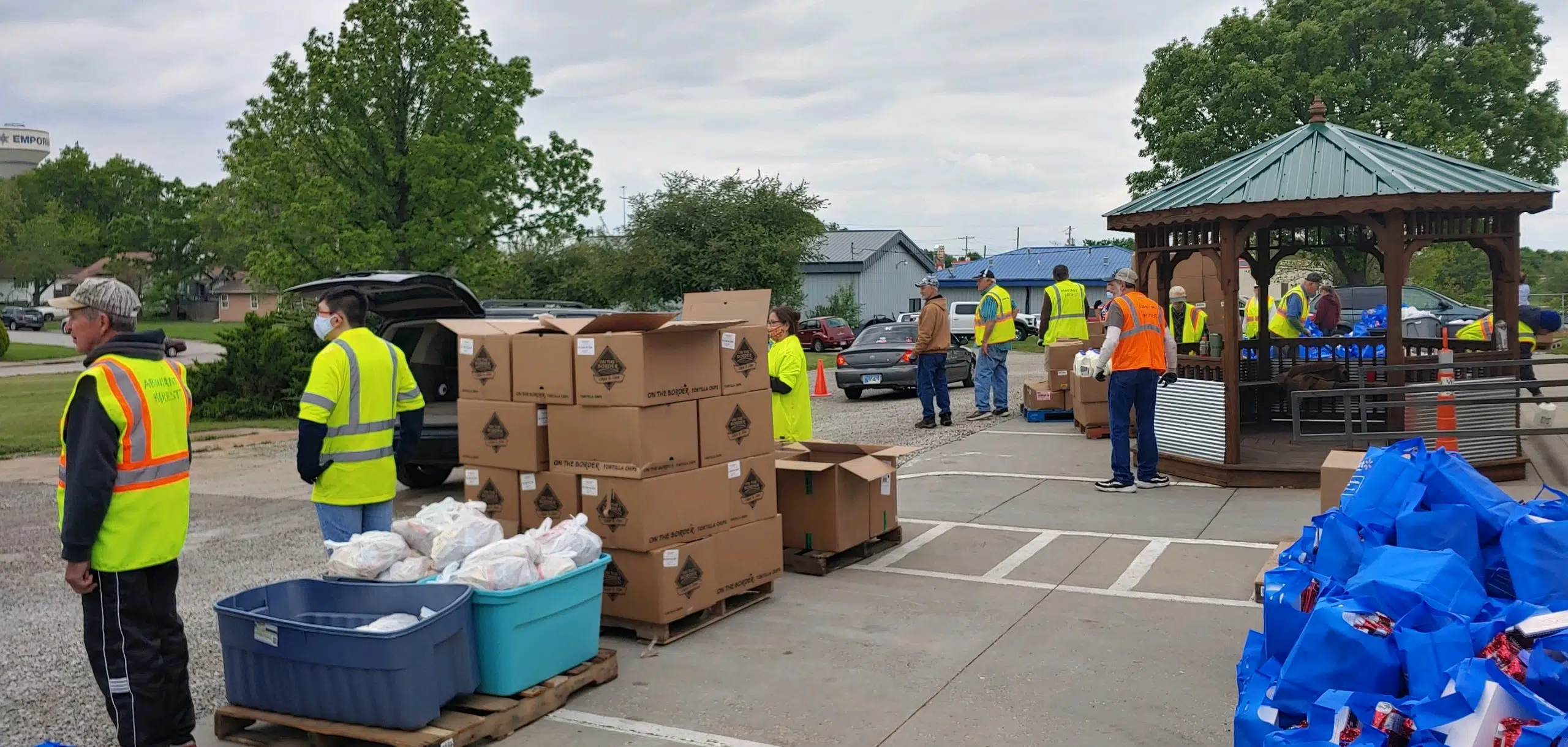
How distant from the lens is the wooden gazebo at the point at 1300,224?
9977 millimetres

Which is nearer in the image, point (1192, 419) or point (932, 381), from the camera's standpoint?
point (1192, 419)

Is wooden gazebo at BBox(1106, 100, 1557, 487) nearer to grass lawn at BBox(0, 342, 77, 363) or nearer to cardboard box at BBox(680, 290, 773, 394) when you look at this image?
cardboard box at BBox(680, 290, 773, 394)

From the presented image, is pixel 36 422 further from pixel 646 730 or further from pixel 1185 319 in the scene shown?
pixel 646 730

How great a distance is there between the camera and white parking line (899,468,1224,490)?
35.6 ft

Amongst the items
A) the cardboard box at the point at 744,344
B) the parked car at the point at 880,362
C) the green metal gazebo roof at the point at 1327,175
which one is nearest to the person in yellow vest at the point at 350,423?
the cardboard box at the point at 744,344

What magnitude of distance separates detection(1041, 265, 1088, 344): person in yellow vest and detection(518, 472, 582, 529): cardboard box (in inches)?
413

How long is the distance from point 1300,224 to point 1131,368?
3.52m

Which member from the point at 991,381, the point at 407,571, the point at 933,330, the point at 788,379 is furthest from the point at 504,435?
the point at 991,381

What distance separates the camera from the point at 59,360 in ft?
126

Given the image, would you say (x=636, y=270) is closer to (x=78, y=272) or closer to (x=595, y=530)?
(x=595, y=530)

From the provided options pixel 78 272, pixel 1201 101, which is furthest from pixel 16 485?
pixel 78 272

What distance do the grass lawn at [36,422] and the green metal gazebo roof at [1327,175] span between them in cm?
1232

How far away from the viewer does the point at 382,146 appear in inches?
891

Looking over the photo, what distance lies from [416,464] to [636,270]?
28.8m
